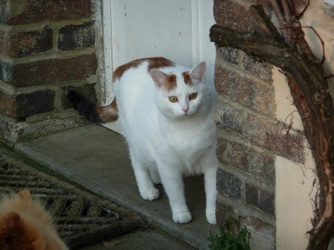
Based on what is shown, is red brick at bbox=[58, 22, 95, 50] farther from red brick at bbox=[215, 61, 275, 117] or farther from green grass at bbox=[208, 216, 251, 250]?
green grass at bbox=[208, 216, 251, 250]

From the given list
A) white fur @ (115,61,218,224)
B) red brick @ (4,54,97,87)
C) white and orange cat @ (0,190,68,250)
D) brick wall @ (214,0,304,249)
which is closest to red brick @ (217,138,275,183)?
brick wall @ (214,0,304,249)

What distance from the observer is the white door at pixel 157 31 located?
5121 mm

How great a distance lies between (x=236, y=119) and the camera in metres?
4.09

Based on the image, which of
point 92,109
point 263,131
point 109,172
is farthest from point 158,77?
point 92,109

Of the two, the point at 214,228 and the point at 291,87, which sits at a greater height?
the point at 291,87

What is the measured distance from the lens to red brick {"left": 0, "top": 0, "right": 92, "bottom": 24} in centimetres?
567

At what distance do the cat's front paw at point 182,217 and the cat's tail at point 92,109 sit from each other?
1055 mm

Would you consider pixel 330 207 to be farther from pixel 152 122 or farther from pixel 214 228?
pixel 152 122

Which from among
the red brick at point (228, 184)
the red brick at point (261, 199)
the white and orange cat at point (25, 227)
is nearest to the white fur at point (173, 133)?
the red brick at point (228, 184)

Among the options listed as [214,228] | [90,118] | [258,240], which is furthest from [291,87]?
[90,118]

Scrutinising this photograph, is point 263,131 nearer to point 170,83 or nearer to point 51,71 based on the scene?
point 170,83

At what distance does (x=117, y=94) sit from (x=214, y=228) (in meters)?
1.07

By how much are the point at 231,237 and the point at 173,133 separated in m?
0.71

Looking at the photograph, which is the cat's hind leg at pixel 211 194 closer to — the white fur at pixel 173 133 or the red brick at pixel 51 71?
the white fur at pixel 173 133
